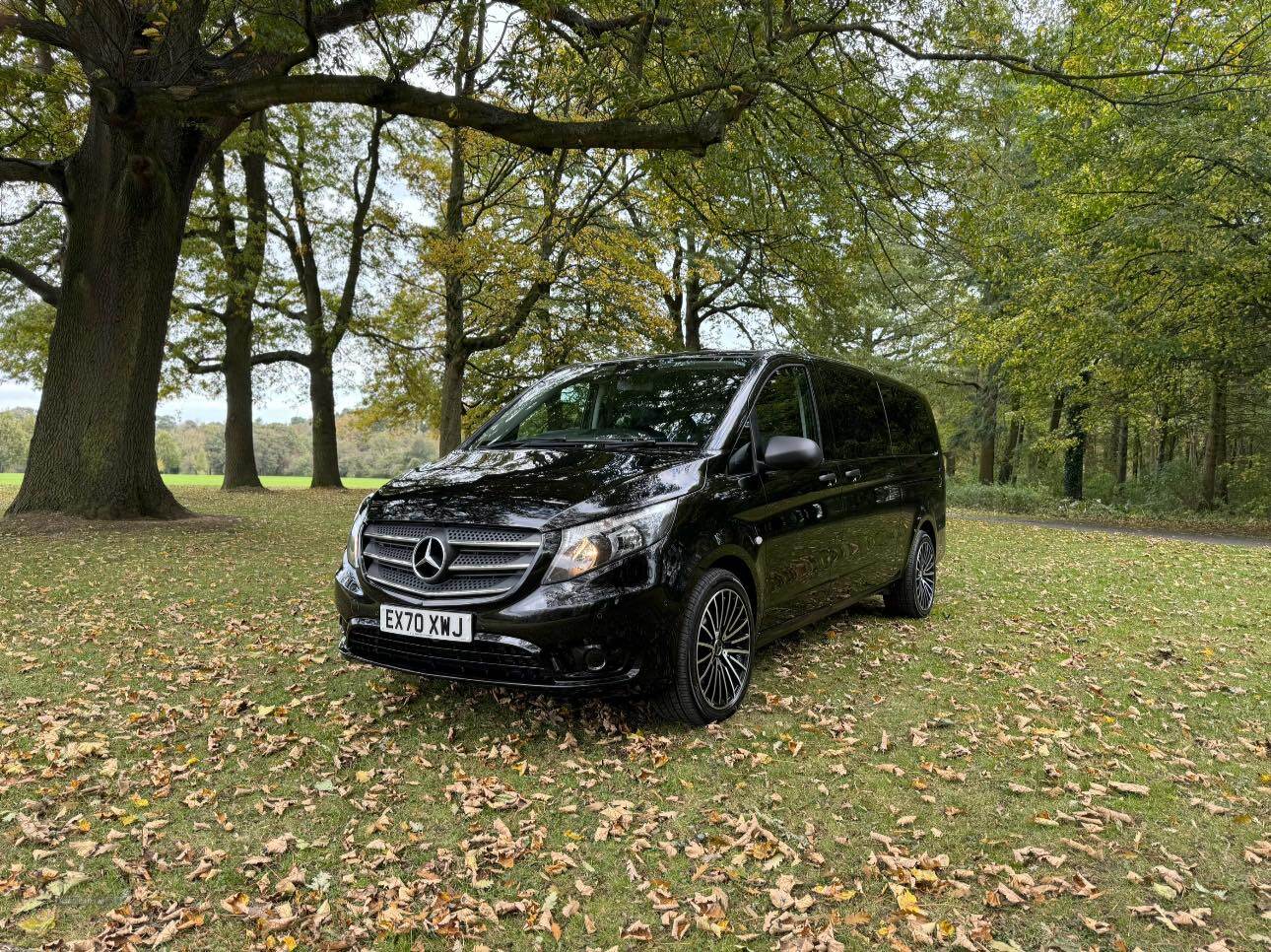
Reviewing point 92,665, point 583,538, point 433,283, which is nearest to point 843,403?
point 583,538

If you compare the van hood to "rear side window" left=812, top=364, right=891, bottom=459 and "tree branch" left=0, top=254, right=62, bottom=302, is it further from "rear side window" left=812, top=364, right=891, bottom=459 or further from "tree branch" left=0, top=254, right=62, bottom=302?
"tree branch" left=0, top=254, right=62, bottom=302

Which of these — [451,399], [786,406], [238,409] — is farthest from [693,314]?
[786,406]

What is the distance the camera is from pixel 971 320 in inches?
714

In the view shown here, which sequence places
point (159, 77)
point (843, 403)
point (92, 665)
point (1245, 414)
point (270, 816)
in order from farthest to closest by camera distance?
point (1245, 414) < point (159, 77) < point (843, 403) < point (92, 665) < point (270, 816)

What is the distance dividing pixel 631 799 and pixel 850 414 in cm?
335

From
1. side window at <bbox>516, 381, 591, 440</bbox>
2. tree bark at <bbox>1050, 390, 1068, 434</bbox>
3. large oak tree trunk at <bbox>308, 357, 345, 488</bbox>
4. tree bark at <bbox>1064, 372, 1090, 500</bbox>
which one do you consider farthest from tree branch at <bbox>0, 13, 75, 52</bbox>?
tree bark at <bbox>1050, 390, 1068, 434</bbox>

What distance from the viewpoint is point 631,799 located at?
3.21 m

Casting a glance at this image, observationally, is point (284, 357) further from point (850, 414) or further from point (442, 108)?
point (850, 414)

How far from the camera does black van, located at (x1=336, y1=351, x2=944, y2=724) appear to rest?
133 inches

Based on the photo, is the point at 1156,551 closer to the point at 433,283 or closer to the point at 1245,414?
the point at 1245,414

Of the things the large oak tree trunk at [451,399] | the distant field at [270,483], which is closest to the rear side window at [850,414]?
the large oak tree trunk at [451,399]

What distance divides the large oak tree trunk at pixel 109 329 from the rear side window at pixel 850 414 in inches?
342

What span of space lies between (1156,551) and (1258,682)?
24.1ft

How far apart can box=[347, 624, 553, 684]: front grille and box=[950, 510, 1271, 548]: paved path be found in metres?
13.4
